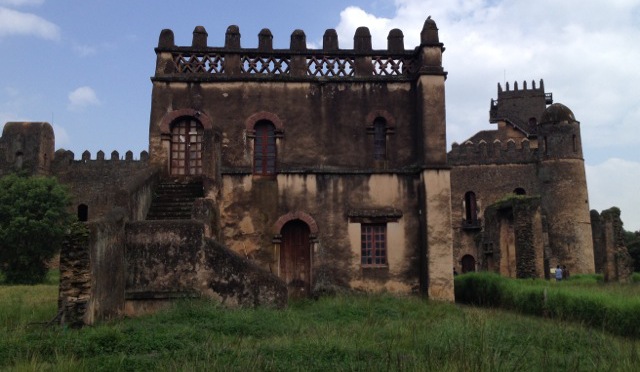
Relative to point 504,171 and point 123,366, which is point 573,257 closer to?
point 504,171

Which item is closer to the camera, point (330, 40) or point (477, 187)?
point (330, 40)

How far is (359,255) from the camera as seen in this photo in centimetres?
1698

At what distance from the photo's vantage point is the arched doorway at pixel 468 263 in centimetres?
3520

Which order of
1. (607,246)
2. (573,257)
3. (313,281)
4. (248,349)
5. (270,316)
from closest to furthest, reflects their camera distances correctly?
(248,349), (270,316), (313,281), (607,246), (573,257)

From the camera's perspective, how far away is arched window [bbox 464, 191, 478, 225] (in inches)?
1405

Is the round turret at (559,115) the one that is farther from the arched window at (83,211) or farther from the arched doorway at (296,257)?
the arched window at (83,211)

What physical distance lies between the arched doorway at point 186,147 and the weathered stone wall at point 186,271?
4.04 m

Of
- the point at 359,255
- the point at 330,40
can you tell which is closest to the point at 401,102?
the point at 330,40

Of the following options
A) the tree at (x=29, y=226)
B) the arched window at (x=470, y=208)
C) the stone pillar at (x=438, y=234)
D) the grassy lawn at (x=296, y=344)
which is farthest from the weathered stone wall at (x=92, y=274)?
the arched window at (x=470, y=208)

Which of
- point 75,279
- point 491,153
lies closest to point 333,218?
point 75,279

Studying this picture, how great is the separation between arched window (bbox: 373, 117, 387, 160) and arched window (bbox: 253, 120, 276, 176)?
319 cm

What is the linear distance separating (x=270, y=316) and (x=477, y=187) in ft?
87.9

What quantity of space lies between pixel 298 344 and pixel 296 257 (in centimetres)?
869

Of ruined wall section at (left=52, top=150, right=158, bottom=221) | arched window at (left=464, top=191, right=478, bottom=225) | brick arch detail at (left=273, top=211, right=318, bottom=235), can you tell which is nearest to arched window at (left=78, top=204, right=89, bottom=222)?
ruined wall section at (left=52, top=150, right=158, bottom=221)
